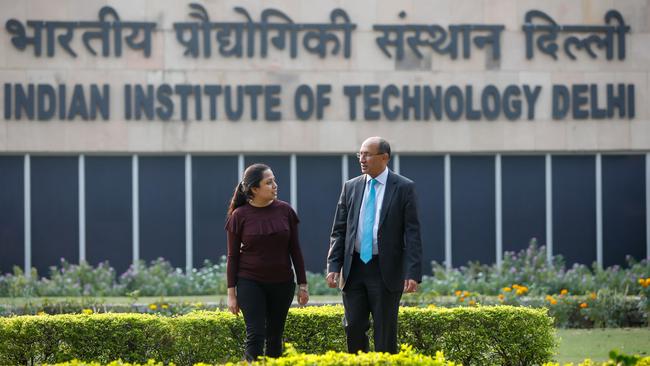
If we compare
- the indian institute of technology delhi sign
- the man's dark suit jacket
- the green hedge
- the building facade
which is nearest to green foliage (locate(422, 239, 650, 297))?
the building facade

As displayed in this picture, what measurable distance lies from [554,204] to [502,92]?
2.34 metres

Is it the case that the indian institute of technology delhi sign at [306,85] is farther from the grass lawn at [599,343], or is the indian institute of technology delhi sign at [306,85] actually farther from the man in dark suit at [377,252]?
the man in dark suit at [377,252]

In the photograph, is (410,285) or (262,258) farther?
(262,258)

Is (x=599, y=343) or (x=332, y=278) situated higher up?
(x=332, y=278)

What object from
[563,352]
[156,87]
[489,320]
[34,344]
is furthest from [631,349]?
[156,87]

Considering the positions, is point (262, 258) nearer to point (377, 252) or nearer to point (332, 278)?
point (332, 278)

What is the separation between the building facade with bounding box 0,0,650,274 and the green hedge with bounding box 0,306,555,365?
11.6 meters

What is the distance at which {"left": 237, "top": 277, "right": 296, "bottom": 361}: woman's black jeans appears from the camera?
8562mm

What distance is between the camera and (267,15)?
21812 millimetres

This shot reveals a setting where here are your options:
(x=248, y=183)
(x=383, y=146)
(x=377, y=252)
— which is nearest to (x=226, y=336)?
(x=248, y=183)

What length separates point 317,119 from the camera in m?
21.8

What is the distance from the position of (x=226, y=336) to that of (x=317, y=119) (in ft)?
39.8

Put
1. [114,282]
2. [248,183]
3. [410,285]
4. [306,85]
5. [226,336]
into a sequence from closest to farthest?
[410,285] → [248,183] → [226,336] → [114,282] → [306,85]

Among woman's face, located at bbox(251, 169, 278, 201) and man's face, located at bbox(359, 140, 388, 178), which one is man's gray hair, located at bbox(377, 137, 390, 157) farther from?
woman's face, located at bbox(251, 169, 278, 201)
